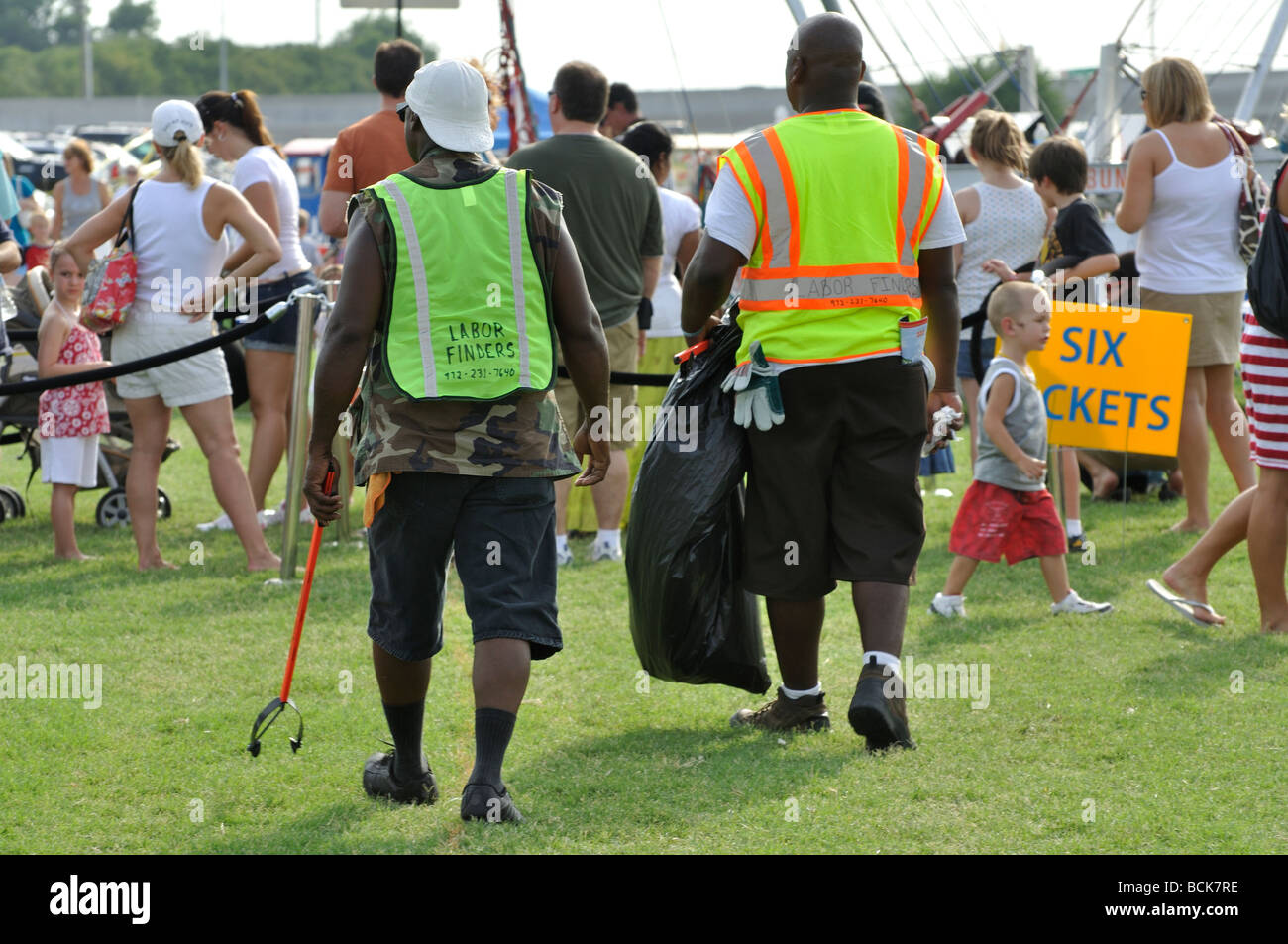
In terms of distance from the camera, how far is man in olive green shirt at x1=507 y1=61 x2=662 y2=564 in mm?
7047

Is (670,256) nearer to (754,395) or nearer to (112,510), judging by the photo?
(112,510)

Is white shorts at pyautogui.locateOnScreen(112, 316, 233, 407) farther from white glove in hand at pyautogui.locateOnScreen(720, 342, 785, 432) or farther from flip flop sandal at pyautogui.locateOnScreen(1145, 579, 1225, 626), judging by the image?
flip flop sandal at pyautogui.locateOnScreen(1145, 579, 1225, 626)

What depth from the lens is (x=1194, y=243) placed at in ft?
25.3

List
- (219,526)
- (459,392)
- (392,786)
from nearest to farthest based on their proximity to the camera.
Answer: (459,392) < (392,786) < (219,526)

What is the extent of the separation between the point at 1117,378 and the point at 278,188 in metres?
4.14

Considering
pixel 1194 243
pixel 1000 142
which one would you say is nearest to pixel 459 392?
pixel 1000 142

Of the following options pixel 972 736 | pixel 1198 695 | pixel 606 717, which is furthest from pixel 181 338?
pixel 1198 695

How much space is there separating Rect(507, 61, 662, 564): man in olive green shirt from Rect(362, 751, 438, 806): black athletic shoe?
302 centimetres

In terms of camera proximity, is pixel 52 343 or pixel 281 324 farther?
pixel 52 343

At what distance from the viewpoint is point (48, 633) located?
243 inches

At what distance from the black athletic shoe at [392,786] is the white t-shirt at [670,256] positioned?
4.04 meters

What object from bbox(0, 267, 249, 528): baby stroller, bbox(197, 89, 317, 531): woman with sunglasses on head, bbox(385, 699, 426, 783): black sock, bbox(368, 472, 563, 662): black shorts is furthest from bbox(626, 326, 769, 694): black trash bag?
bbox(0, 267, 249, 528): baby stroller

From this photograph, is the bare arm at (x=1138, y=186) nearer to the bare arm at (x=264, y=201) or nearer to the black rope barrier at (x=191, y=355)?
the black rope barrier at (x=191, y=355)

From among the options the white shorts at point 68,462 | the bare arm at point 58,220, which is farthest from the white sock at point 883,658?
the bare arm at point 58,220
